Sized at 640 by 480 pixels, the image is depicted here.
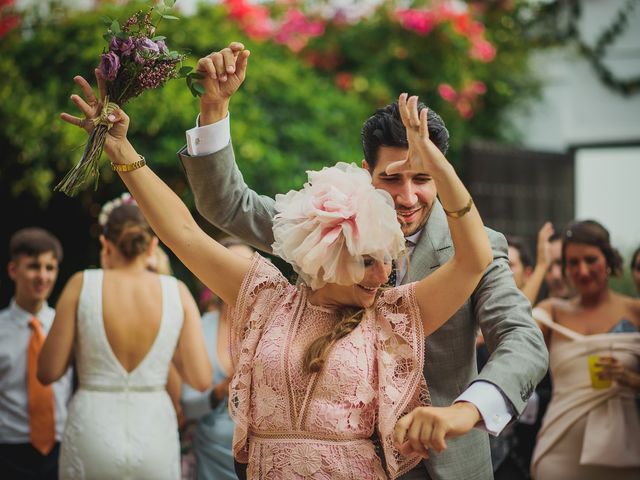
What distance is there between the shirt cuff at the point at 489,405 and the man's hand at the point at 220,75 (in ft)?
3.56

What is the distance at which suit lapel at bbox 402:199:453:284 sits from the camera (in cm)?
293

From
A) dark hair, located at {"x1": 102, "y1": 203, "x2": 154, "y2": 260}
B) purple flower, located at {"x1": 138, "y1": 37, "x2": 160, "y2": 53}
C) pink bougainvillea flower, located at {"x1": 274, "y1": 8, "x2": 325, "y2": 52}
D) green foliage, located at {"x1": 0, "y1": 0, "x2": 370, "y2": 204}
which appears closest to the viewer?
purple flower, located at {"x1": 138, "y1": 37, "x2": 160, "y2": 53}

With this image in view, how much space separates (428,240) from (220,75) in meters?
0.80

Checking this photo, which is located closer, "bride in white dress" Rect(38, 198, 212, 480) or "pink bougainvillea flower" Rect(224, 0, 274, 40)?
"bride in white dress" Rect(38, 198, 212, 480)

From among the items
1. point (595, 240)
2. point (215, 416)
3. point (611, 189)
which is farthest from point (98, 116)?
point (611, 189)

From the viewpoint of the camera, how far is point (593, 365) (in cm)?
489

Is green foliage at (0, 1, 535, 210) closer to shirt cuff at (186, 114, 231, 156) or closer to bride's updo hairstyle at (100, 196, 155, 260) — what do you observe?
bride's updo hairstyle at (100, 196, 155, 260)

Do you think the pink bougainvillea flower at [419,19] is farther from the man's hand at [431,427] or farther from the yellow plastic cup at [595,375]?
the man's hand at [431,427]

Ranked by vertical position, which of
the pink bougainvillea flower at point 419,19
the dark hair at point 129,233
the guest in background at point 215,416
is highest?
the pink bougainvillea flower at point 419,19

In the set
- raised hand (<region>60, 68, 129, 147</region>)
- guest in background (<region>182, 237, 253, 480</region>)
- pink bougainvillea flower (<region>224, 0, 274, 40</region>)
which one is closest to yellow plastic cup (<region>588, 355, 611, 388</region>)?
guest in background (<region>182, 237, 253, 480</region>)

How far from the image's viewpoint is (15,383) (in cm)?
535

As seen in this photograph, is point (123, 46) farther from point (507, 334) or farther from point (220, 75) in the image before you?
point (507, 334)

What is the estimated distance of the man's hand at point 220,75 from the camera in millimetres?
2756

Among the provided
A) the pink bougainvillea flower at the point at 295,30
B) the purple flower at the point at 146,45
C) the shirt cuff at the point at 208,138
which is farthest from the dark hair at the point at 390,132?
the pink bougainvillea flower at the point at 295,30
